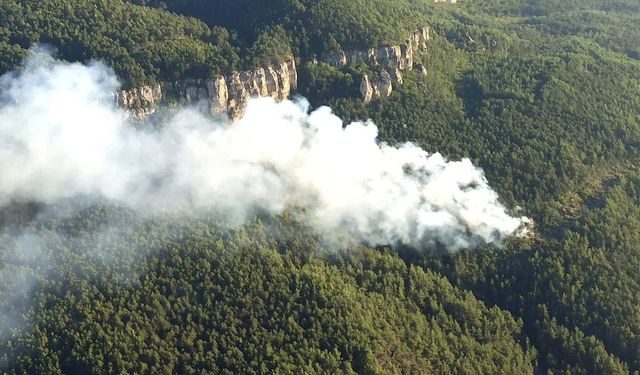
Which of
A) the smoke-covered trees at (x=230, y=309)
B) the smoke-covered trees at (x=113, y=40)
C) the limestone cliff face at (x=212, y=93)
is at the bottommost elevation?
the smoke-covered trees at (x=230, y=309)

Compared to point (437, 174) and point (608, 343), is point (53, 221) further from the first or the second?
point (608, 343)

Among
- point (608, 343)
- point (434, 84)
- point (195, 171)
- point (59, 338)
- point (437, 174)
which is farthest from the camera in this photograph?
point (434, 84)

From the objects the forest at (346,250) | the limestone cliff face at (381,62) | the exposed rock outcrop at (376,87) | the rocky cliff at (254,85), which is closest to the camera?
the forest at (346,250)

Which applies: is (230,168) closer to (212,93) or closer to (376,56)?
(212,93)

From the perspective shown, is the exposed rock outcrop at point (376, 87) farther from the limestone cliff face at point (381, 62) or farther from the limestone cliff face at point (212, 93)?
the limestone cliff face at point (212, 93)

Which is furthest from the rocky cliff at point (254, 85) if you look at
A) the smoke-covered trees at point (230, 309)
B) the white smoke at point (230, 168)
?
the smoke-covered trees at point (230, 309)

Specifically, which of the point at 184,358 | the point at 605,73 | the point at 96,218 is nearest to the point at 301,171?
the point at 96,218

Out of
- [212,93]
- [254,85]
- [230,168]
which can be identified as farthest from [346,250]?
[212,93]
